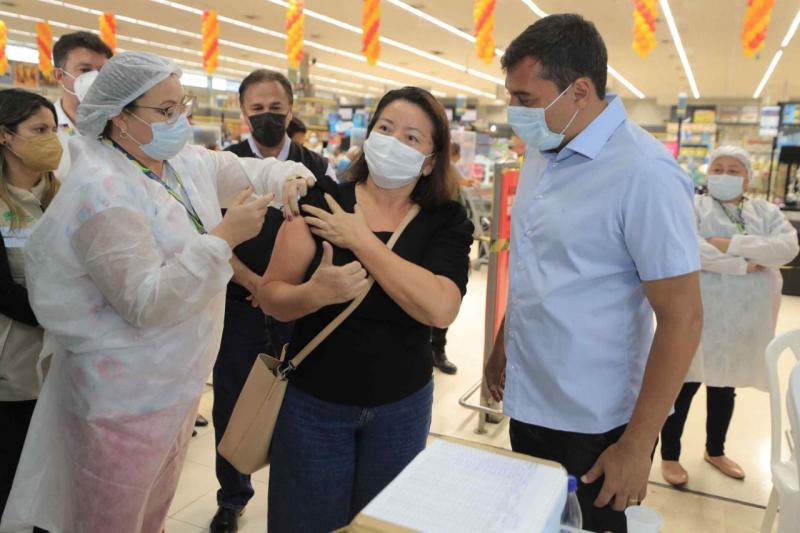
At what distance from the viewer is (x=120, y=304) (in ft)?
5.04

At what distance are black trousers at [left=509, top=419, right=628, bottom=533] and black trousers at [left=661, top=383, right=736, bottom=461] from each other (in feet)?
6.22

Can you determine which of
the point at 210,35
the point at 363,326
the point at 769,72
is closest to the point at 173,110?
the point at 363,326

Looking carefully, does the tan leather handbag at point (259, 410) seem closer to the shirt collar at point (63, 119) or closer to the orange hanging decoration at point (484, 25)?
the shirt collar at point (63, 119)

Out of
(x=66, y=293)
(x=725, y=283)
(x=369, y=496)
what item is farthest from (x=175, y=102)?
(x=725, y=283)

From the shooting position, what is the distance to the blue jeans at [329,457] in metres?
1.59

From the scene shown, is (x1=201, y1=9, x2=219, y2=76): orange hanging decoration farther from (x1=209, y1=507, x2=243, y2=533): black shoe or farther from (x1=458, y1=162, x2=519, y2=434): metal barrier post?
(x1=209, y1=507, x2=243, y2=533): black shoe

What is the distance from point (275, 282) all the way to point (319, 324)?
0.16 m

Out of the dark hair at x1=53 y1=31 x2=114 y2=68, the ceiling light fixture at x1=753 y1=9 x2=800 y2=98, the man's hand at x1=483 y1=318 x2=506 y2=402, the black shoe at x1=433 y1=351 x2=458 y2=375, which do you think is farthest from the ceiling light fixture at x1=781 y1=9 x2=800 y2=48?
the man's hand at x1=483 y1=318 x2=506 y2=402

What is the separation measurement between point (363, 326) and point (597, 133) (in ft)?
2.40

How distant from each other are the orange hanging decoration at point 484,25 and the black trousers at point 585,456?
7812 millimetres

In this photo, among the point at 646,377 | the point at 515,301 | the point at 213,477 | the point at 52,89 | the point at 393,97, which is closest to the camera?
the point at 646,377

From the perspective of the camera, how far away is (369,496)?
65.3 inches

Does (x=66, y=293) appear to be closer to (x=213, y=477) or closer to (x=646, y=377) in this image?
(x=646, y=377)

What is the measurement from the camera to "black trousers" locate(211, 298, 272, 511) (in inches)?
98.6
